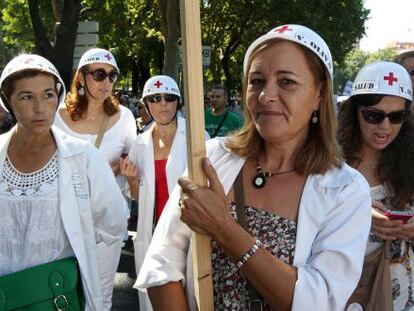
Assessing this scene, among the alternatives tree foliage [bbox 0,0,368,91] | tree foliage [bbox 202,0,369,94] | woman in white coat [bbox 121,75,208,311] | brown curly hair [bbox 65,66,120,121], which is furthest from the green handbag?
tree foliage [bbox 202,0,369,94]

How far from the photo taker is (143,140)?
15.6 ft

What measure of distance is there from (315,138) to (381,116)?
947mm

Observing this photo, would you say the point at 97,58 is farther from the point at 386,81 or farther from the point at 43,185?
the point at 386,81

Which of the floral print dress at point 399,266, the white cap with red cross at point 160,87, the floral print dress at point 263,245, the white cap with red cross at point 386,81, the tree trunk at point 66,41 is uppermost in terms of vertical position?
the tree trunk at point 66,41

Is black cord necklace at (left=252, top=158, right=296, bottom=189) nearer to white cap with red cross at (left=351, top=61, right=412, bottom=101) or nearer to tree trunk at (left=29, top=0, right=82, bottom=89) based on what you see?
white cap with red cross at (left=351, top=61, right=412, bottom=101)

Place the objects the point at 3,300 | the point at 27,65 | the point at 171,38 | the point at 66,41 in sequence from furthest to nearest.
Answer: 1. the point at 171,38
2. the point at 66,41
3. the point at 27,65
4. the point at 3,300

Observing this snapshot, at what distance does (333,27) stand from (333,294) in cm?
2517

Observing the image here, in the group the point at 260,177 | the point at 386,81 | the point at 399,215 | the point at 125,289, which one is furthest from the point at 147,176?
the point at 260,177

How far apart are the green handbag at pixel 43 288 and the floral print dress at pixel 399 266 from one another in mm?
1443

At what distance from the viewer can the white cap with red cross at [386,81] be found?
2.86 meters

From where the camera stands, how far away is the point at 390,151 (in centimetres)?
291

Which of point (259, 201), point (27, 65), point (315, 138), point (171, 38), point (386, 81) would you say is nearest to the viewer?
point (259, 201)

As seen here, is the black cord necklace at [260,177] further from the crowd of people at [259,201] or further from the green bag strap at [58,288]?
the green bag strap at [58,288]

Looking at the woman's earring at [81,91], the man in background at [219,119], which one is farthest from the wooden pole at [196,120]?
the man in background at [219,119]
